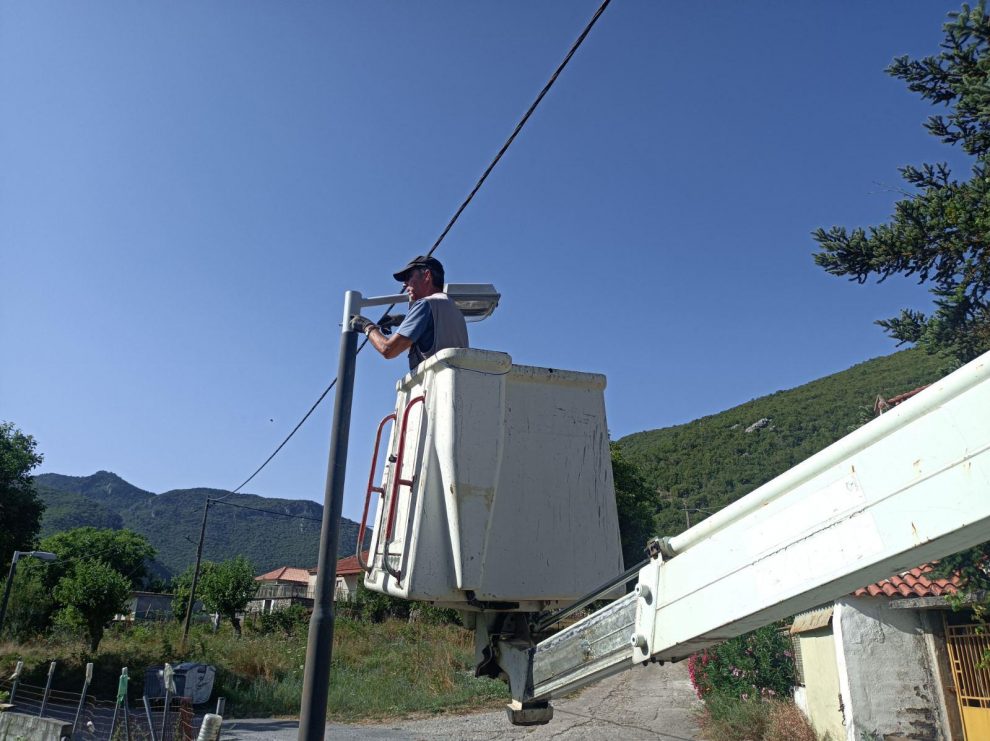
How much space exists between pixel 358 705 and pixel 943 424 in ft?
62.0

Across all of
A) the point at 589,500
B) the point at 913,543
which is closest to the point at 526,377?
the point at 589,500

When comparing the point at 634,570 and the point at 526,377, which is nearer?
the point at 634,570

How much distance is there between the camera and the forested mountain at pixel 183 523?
131 metres

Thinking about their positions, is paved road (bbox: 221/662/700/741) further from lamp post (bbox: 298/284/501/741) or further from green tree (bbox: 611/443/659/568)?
green tree (bbox: 611/443/659/568)

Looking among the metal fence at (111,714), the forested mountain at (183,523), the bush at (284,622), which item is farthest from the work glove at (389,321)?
the forested mountain at (183,523)

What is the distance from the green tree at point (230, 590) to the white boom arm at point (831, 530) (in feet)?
126

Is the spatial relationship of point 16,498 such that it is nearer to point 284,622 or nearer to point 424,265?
point 284,622

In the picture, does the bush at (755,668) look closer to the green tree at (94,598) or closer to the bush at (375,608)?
the green tree at (94,598)

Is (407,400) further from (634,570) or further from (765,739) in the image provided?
(765,739)

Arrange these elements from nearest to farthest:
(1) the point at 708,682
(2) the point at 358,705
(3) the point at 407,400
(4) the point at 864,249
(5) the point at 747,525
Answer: (5) the point at 747,525 → (3) the point at 407,400 → (4) the point at 864,249 → (1) the point at 708,682 → (2) the point at 358,705

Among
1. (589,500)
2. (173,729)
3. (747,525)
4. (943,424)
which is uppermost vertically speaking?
(589,500)

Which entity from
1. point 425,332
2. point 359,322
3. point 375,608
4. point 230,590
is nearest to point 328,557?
point 359,322

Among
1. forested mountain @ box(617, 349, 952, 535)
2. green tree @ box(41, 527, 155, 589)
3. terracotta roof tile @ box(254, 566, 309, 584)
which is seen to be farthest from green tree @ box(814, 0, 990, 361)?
terracotta roof tile @ box(254, 566, 309, 584)

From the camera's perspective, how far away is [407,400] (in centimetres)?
367
